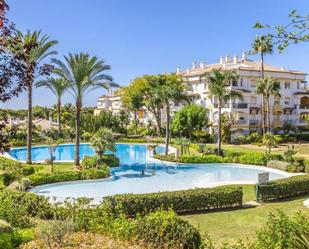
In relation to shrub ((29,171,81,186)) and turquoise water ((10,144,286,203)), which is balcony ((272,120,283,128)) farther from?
shrub ((29,171,81,186))

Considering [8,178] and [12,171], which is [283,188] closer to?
[8,178]

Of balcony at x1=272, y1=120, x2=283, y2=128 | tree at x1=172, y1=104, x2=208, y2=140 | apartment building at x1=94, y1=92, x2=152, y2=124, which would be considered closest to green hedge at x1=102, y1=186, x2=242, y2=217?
tree at x1=172, y1=104, x2=208, y2=140

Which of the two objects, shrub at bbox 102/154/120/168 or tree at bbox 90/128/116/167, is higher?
tree at bbox 90/128/116/167

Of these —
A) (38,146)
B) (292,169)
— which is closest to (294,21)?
(292,169)

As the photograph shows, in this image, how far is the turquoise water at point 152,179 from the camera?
79.7 ft

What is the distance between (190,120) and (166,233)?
139 feet

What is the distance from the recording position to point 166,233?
33.6 ft

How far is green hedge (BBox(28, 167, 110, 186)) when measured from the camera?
24.5 metres

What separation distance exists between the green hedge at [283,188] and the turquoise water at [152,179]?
549cm

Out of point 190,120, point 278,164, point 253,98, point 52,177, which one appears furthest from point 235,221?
point 253,98

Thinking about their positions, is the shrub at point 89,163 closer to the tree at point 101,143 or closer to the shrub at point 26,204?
the tree at point 101,143

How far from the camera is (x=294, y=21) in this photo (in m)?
6.26

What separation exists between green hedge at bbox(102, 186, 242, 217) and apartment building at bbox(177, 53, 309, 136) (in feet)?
119

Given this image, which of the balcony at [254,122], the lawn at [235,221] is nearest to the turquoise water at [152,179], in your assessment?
the lawn at [235,221]
